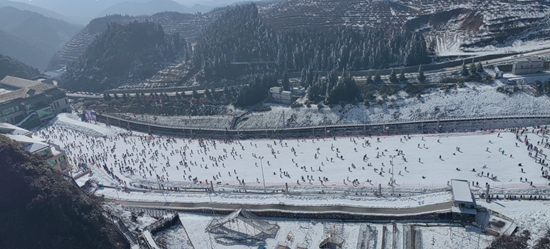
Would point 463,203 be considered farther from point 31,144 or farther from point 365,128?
point 31,144

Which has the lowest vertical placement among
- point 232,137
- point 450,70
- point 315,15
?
point 232,137

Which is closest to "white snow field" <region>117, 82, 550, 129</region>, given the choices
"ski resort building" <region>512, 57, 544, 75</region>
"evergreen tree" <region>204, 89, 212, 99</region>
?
"ski resort building" <region>512, 57, 544, 75</region>

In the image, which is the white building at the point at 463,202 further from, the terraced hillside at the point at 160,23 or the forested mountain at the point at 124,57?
the terraced hillside at the point at 160,23

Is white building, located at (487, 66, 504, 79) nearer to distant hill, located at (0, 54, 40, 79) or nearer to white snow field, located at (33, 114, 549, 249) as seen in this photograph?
white snow field, located at (33, 114, 549, 249)

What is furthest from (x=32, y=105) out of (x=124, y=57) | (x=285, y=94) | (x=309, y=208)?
(x=309, y=208)

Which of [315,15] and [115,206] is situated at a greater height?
[315,15]

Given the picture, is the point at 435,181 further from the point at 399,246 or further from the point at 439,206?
the point at 399,246

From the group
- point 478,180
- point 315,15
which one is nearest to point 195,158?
point 478,180
